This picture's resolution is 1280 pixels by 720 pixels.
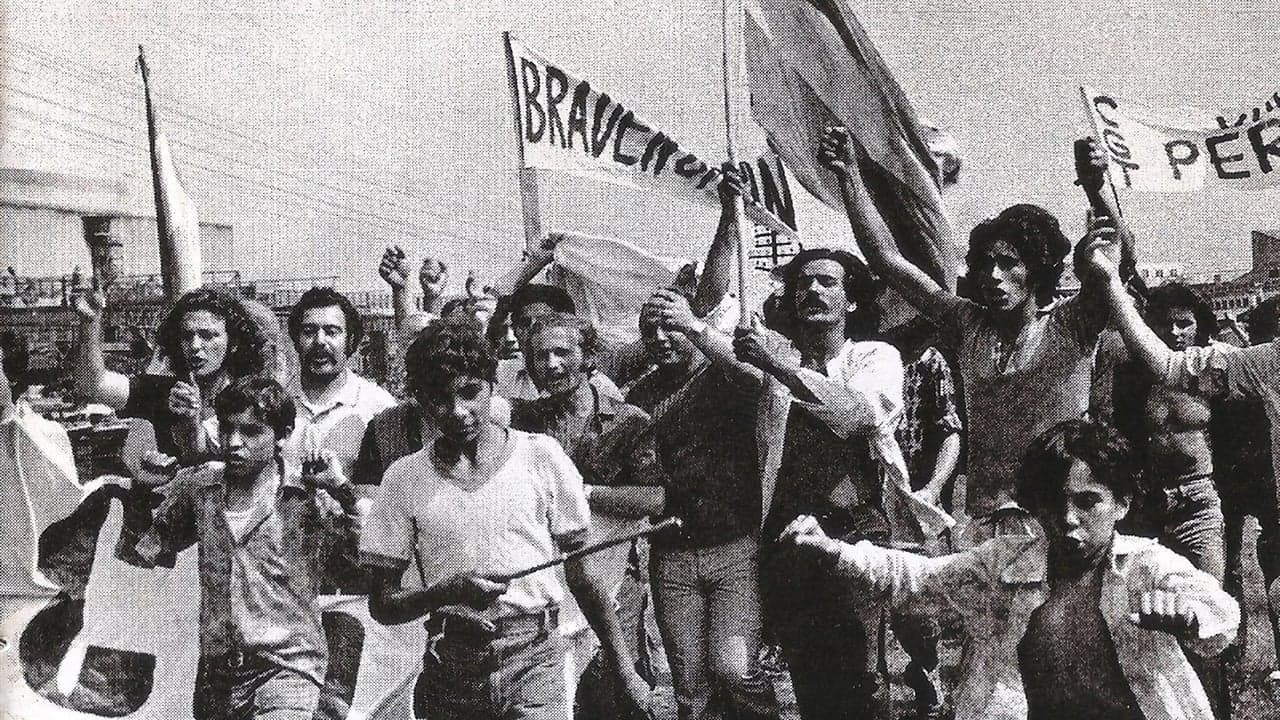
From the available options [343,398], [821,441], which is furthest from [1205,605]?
[343,398]

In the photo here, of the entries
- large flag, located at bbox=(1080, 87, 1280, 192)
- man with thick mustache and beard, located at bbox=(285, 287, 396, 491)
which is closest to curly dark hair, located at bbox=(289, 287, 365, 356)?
man with thick mustache and beard, located at bbox=(285, 287, 396, 491)

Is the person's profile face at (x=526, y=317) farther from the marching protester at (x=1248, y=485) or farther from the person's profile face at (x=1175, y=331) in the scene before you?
the marching protester at (x=1248, y=485)

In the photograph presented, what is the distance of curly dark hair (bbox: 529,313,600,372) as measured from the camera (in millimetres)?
4359

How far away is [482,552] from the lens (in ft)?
13.8

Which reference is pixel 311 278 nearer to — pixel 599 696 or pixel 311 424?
pixel 311 424

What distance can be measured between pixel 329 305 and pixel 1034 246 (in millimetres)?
2260

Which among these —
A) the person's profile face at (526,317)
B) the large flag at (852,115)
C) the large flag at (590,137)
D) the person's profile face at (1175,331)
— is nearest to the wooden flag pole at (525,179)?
the large flag at (590,137)

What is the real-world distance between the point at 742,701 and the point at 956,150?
1.86m

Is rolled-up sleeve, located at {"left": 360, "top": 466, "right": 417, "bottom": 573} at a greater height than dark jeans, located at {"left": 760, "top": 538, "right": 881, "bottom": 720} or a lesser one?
greater

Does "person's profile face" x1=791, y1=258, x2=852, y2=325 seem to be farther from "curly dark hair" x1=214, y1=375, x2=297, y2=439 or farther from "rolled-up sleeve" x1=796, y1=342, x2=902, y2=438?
"curly dark hair" x1=214, y1=375, x2=297, y2=439

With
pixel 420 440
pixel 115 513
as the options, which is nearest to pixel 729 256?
pixel 420 440

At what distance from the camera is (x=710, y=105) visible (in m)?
4.55

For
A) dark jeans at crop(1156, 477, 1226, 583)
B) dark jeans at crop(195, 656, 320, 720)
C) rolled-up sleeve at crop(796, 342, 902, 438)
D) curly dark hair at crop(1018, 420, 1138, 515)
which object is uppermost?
rolled-up sleeve at crop(796, 342, 902, 438)

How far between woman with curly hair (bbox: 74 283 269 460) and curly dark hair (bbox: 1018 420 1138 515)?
2486 mm
